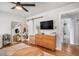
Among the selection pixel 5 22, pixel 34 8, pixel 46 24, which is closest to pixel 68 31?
pixel 46 24

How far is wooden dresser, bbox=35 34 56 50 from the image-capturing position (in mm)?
2096

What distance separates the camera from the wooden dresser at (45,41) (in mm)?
2096

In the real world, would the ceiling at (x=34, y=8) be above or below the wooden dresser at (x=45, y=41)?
above

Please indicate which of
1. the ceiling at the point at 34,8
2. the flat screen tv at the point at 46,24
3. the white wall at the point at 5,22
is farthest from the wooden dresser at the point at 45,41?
the white wall at the point at 5,22

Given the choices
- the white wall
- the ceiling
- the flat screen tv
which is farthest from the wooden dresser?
the white wall

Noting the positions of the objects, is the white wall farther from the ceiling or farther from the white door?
the white door

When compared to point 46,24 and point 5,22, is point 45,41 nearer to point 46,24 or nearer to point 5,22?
point 46,24

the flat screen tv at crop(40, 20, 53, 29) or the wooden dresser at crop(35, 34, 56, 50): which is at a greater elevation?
the flat screen tv at crop(40, 20, 53, 29)

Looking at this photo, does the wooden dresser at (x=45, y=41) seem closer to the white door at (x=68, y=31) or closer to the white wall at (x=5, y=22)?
the white door at (x=68, y=31)

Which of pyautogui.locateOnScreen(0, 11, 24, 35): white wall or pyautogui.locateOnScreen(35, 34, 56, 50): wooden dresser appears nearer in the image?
pyautogui.locateOnScreen(0, 11, 24, 35): white wall

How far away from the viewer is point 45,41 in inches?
86.1

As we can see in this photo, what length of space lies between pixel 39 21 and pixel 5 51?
94 centimetres

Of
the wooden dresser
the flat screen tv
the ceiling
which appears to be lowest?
the wooden dresser

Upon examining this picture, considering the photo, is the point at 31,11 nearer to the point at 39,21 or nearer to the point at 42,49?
the point at 39,21
